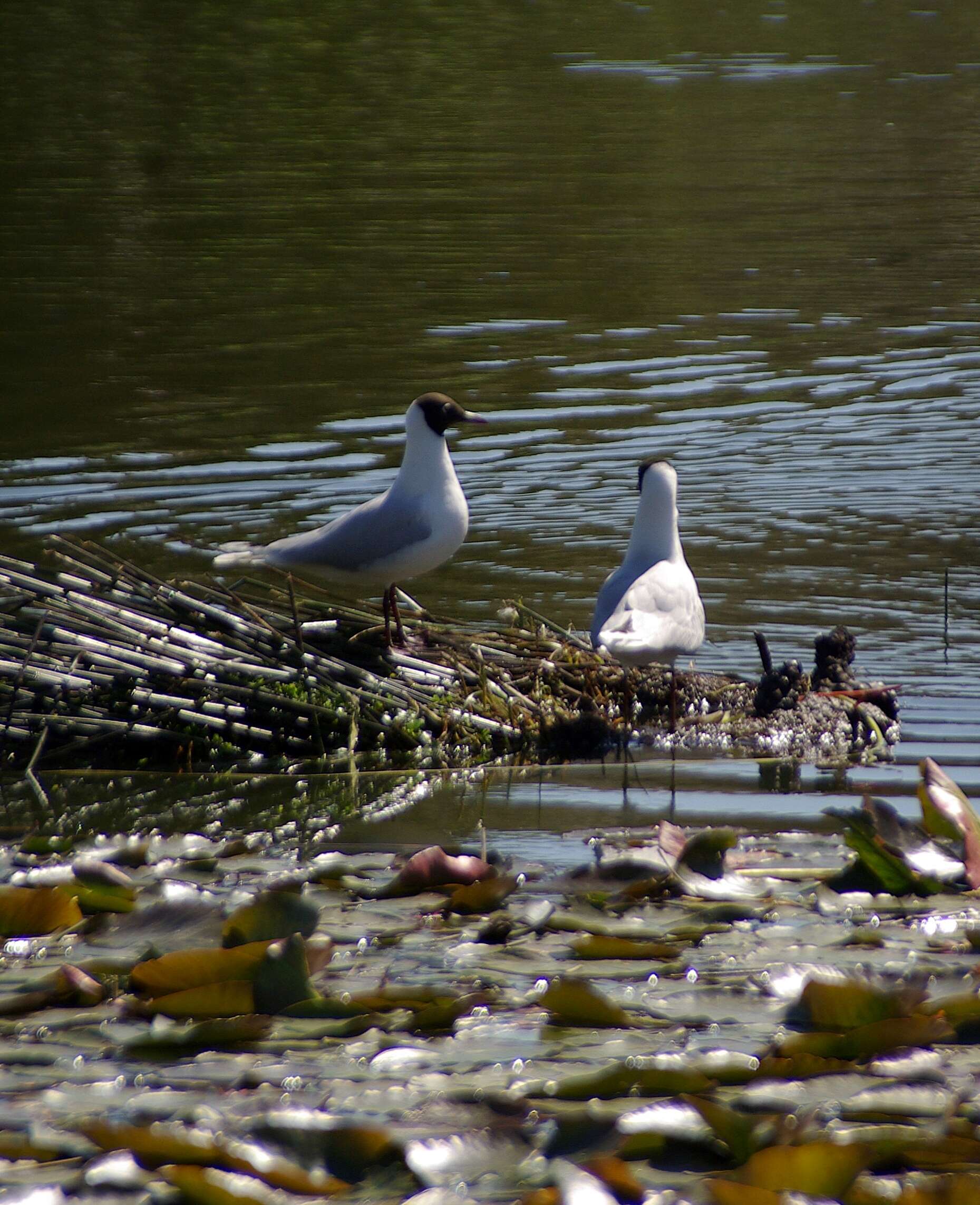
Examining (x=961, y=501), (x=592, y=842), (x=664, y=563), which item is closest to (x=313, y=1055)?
(x=592, y=842)

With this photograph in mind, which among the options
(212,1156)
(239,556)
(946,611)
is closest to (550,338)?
(946,611)

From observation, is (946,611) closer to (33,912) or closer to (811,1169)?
(33,912)

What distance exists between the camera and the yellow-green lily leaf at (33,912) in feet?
13.3

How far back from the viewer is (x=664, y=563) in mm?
6926

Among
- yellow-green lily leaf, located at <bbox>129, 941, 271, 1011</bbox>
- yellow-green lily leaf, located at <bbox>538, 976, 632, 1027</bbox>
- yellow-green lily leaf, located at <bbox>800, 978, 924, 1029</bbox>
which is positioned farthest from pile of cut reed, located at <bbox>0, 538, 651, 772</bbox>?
yellow-green lily leaf, located at <bbox>800, 978, 924, 1029</bbox>

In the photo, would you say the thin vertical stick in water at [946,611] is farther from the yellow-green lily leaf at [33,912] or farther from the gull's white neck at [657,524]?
the yellow-green lily leaf at [33,912]

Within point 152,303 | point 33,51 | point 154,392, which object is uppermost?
point 33,51

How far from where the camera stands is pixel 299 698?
6293 mm

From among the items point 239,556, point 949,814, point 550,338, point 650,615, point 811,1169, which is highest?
point 550,338

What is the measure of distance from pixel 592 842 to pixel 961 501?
227 inches

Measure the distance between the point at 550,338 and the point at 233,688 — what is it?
29.5 feet

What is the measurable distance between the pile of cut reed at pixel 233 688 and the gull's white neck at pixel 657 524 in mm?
549

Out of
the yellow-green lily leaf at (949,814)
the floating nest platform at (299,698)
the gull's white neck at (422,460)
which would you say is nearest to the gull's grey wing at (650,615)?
the floating nest platform at (299,698)

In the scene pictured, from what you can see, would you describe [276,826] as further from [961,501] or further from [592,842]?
[961,501]
